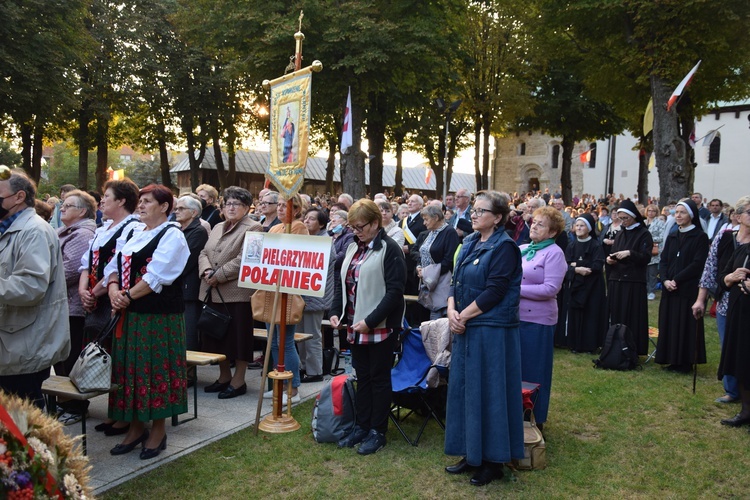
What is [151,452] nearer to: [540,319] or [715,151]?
[540,319]

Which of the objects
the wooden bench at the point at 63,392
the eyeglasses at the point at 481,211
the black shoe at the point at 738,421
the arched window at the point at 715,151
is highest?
the arched window at the point at 715,151

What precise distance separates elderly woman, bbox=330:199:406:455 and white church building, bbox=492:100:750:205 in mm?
→ 28318

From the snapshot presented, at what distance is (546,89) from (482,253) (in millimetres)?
30771

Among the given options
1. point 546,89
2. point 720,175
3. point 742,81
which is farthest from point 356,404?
point 720,175

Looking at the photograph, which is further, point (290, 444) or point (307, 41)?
point (307, 41)

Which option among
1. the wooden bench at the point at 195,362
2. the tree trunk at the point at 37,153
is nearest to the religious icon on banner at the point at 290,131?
the wooden bench at the point at 195,362

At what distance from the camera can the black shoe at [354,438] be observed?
5.38m

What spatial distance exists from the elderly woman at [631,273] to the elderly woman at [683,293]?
35cm

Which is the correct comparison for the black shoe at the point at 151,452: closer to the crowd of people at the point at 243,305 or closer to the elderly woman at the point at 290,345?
the crowd of people at the point at 243,305

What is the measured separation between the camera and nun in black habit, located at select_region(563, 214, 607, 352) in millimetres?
9219

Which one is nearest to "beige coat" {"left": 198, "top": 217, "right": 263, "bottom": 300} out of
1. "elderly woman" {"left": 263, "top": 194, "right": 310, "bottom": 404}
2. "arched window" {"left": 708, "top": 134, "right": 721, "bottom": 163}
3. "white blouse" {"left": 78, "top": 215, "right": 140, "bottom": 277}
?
"elderly woman" {"left": 263, "top": 194, "right": 310, "bottom": 404}

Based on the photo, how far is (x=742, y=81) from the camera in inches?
940

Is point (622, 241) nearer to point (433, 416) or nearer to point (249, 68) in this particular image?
point (433, 416)

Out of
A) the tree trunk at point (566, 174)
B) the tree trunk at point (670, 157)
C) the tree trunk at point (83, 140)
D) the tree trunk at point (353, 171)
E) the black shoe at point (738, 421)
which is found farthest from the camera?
the tree trunk at point (566, 174)
